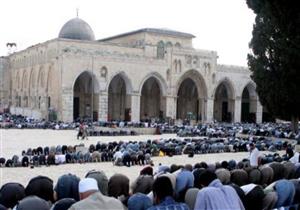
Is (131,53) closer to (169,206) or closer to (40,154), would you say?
(40,154)

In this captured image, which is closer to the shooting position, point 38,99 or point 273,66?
point 273,66

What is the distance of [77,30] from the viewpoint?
40.6m

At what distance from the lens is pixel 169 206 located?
4137 mm

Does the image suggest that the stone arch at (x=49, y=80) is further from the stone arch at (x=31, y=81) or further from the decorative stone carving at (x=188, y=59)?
the decorative stone carving at (x=188, y=59)

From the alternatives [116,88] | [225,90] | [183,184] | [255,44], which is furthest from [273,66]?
[225,90]

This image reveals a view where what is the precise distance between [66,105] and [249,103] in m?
21.4

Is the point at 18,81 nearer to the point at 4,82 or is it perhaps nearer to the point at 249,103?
the point at 4,82

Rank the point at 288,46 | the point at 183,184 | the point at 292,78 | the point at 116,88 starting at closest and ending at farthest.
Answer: the point at 183,184 → the point at 288,46 → the point at 292,78 → the point at 116,88

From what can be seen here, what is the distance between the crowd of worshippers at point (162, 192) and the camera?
4.10 metres

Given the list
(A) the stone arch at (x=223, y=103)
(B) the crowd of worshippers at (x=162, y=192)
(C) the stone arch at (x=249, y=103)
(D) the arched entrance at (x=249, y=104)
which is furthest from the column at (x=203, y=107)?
(B) the crowd of worshippers at (x=162, y=192)

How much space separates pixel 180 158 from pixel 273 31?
843 centimetres

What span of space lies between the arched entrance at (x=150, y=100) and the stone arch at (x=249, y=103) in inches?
370

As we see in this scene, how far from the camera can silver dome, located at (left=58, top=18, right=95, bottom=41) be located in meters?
40.3

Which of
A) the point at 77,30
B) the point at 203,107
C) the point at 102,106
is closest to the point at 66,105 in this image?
the point at 102,106
